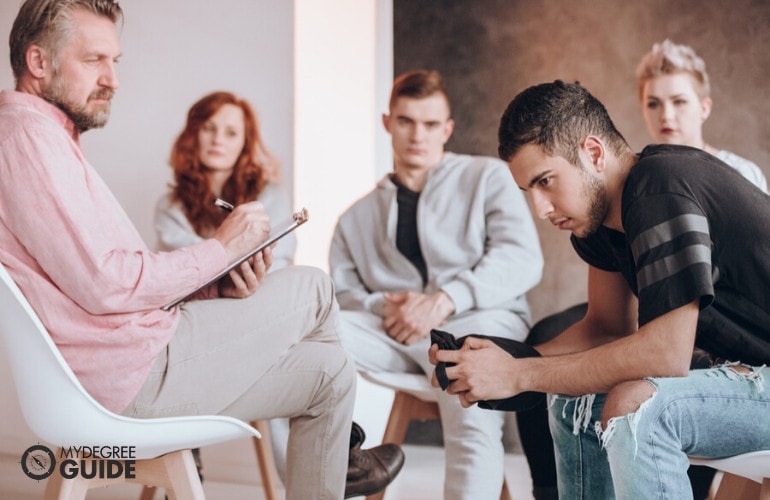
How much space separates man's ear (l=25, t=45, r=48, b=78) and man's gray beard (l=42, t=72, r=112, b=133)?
0.08 feet

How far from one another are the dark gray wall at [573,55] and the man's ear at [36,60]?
1.96 m

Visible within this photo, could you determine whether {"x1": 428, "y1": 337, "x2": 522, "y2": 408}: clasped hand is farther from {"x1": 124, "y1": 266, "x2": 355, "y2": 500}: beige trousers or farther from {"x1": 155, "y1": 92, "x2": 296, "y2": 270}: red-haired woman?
{"x1": 155, "y1": 92, "x2": 296, "y2": 270}: red-haired woman

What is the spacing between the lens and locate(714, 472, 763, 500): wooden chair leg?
1.43m

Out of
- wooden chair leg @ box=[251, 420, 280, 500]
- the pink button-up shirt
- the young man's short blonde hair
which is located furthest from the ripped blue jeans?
the young man's short blonde hair

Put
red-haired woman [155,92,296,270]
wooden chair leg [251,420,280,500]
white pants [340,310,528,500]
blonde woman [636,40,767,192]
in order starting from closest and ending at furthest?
white pants [340,310,528,500]
wooden chair leg [251,420,280,500]
blonde woman [636,40,767,192]
red-haired woman [155,92,296,270]

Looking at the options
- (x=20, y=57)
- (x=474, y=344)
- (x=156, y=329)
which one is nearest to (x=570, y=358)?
(x=474, y=344)

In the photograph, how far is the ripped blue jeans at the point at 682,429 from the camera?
1179 millimetres

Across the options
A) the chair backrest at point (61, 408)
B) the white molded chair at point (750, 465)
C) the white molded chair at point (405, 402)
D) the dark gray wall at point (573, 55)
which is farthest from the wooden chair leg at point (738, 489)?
the dark gray wall at point (573, 55)

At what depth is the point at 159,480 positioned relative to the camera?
1.36 metres

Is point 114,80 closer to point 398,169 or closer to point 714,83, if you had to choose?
point 398,169

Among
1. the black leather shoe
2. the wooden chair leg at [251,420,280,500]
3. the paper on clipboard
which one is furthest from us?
the wooden chair leg at [251,420,280,500]

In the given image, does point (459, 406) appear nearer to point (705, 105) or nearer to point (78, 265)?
point (78, 265)

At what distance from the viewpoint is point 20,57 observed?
1450mm

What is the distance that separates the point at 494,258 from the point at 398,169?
464 millimetres
